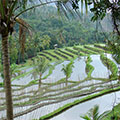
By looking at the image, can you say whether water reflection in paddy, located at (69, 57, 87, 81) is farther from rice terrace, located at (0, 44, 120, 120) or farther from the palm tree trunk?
the palm tree trunk

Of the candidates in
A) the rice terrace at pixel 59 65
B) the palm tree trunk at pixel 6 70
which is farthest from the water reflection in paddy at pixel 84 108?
the palm tree trunk at pixel 6 70

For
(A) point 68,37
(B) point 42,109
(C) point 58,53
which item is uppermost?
(A) point 68,37

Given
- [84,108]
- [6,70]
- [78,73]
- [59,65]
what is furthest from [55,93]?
[59,65]

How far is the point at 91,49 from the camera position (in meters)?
22.6

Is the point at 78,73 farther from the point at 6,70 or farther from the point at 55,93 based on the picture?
the point at 6,70

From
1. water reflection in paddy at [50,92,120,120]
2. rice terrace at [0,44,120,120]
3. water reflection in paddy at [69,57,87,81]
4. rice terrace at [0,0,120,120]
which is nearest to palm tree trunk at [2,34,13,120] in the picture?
rice terrace at [0,0,120,120]

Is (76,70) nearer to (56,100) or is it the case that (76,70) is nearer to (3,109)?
(56,100)

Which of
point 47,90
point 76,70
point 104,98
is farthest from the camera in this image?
point 76,70

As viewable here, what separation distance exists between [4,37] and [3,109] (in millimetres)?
4637

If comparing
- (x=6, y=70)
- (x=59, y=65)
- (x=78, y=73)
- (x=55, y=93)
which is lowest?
(x=55, y=93)

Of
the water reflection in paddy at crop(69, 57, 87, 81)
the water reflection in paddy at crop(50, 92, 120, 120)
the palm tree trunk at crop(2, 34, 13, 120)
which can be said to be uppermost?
the palm tree trunk at crop(2, 34, 13, 120)

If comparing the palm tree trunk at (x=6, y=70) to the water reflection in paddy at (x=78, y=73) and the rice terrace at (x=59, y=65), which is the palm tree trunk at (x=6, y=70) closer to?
the rice terrace at (x=59, y=65)

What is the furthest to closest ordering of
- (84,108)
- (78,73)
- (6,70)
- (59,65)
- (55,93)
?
(59,65), (78,73), (55,93), (84,108), (6,70)

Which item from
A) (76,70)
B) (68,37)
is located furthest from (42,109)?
(68,37)
